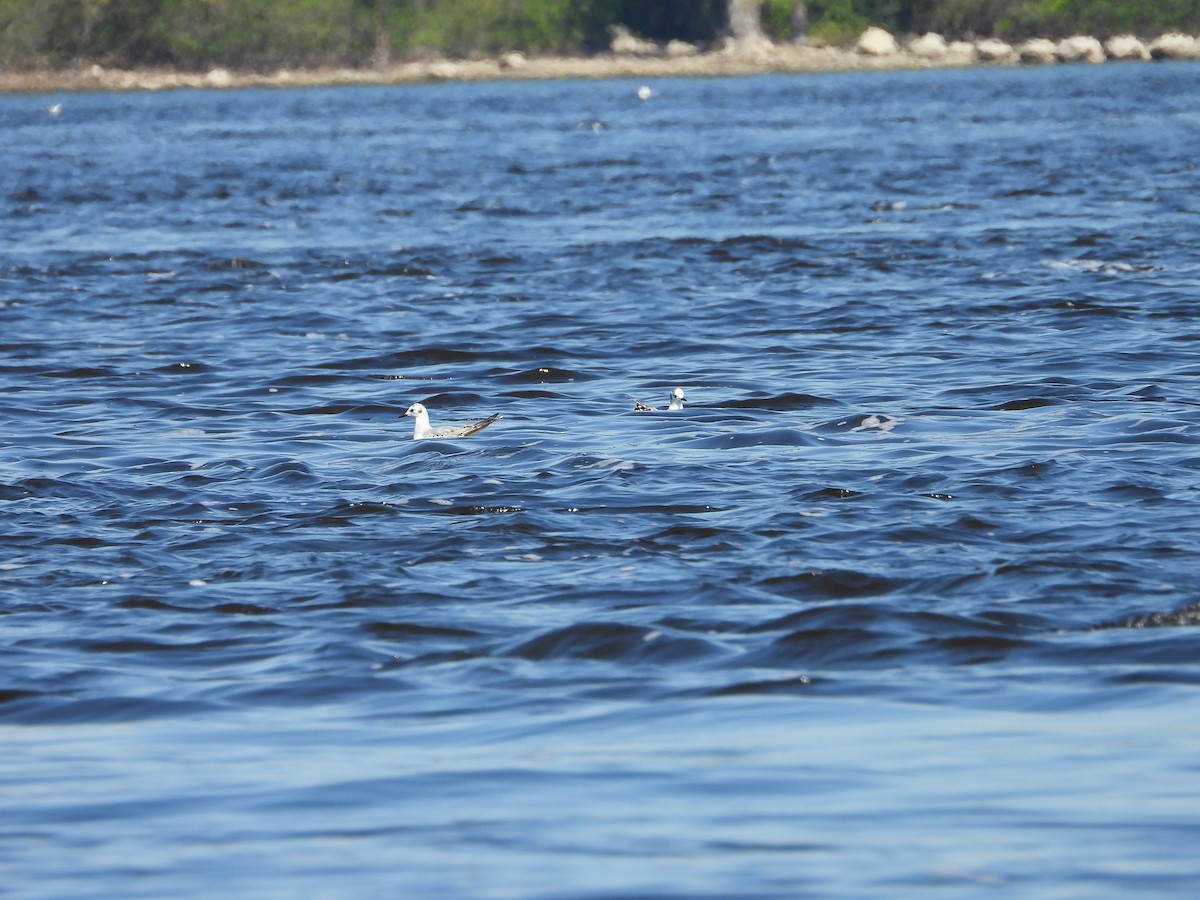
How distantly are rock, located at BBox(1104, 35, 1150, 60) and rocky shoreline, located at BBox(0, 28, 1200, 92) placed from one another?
0.06 meters

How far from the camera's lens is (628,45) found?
12031 centimetres

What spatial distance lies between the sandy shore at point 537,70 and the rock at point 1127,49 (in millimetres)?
3940

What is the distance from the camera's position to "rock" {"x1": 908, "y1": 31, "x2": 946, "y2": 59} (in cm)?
10975

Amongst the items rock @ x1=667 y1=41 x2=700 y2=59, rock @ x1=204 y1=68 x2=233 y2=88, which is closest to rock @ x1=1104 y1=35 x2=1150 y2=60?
rock @ x1=667 y1=41 x2=700 y2=59

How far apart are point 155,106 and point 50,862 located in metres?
83.5

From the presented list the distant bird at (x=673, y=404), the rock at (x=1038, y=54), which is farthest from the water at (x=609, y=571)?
the rock at (x=1038, y=54)

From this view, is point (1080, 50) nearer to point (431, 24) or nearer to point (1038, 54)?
point (1038, 54)

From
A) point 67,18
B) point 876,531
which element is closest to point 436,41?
point 67,18

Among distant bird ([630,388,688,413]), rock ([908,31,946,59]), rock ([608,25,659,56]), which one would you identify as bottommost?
distant bird ([630,388,688,413])

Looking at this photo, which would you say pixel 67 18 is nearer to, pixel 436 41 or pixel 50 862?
pixel 436 41

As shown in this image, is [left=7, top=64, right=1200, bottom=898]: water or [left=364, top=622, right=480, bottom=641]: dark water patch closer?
[left=7, top=64, right=1200, bottom=898]: water

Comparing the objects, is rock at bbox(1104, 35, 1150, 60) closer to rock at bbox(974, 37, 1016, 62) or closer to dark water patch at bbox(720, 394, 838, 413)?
rock at bbox(974, 37, 1016, 62)

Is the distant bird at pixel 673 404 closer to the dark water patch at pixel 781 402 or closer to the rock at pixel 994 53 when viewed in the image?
the dark water patch at pixel 781 402

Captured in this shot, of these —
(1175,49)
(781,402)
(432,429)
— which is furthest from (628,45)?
(432,429)
